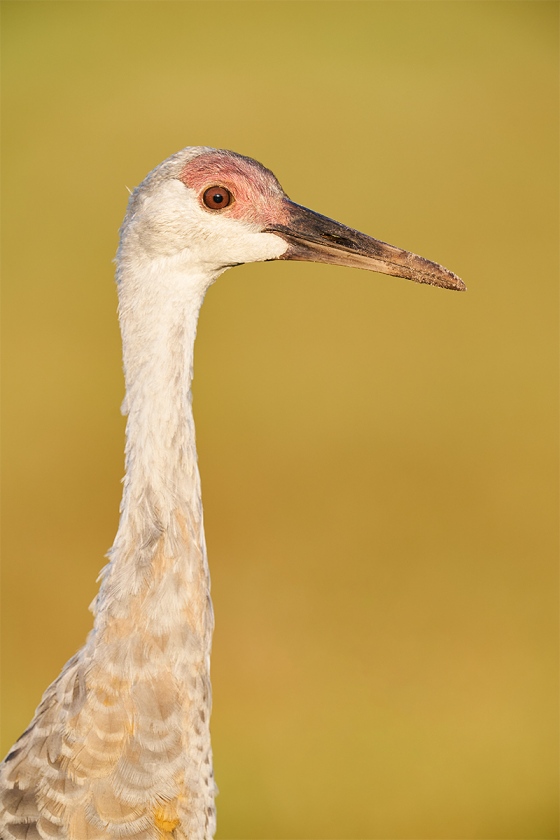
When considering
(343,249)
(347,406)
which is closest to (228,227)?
(343,249)

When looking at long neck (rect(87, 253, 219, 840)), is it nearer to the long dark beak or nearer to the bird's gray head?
the bird's gray head

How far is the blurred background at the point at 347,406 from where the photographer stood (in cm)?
388

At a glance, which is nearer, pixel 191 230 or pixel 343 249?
pixel 191 230

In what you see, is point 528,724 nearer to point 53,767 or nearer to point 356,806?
point 356,806

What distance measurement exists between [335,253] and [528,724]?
9.93ft

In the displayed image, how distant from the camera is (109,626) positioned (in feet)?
5.19

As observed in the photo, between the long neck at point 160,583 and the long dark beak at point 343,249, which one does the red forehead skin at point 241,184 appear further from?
the long neck at point 160,583

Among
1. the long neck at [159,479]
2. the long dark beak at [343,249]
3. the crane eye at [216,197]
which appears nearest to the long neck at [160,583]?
the long neck at [159,479]

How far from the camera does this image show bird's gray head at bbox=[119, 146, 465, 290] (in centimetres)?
160

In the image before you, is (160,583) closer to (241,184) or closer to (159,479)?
(159,479)

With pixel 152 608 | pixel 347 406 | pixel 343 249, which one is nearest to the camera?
pixel 152 608

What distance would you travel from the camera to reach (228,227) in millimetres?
1659

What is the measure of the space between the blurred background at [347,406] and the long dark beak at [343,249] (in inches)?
97.8

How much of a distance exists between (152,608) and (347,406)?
4051 millimetres
